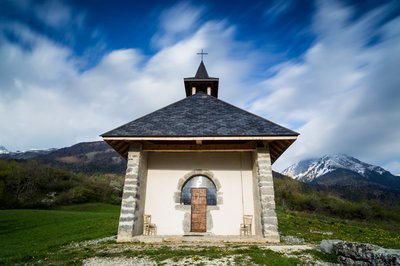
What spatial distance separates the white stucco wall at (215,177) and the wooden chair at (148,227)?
0.51 ft

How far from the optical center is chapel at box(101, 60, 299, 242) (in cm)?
783

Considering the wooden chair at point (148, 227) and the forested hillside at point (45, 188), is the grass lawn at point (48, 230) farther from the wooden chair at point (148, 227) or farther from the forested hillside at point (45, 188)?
the forested hillside at point (45, 188)

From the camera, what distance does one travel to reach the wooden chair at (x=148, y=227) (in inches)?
339

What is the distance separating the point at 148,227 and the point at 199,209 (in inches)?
74.5

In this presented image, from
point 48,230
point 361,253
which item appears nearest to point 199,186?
point 361,253

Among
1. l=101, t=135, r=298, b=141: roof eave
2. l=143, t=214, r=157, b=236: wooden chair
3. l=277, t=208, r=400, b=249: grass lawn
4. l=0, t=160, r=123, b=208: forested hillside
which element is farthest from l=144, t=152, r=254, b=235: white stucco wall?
l=0, t=160, r=123, b=208: forested hillside

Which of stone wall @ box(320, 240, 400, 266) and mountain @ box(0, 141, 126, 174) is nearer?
stone wall @ box(320, 240, 400, 266)

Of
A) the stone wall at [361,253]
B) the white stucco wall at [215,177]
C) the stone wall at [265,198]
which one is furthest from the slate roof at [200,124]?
the stone wall at [361,253]

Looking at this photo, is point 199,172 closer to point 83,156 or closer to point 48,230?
point 48,230

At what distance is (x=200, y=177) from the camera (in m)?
9.54

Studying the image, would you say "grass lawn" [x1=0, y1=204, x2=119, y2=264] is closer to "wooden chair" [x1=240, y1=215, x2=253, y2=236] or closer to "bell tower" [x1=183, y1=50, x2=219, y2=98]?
"wooden chair" [x1=240, y1=215, x2=253, y2=236]

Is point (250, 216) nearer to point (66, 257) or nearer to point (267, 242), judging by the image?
point (267, 242)

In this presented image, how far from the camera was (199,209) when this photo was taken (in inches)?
358

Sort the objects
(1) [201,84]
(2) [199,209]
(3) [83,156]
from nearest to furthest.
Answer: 1. (2) [199,209]
2. (1) [201,84]
3. (3) [83,156]
